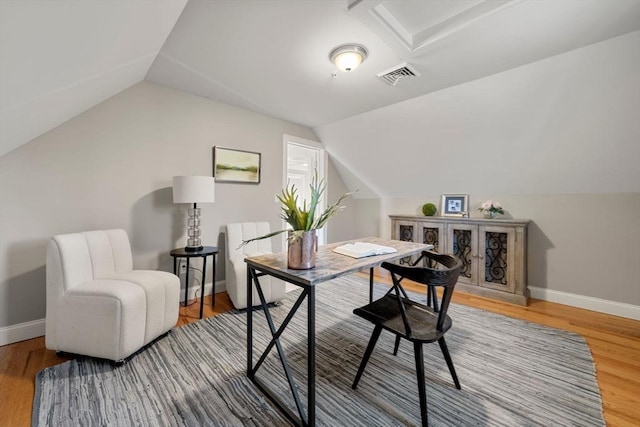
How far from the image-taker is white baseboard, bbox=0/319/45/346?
199 cm

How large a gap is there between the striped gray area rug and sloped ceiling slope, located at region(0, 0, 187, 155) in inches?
67.4

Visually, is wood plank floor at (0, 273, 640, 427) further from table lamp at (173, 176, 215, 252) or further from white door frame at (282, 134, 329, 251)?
white door frame at (282, 134, 329, 251)

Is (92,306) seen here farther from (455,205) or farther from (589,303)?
(589,303)

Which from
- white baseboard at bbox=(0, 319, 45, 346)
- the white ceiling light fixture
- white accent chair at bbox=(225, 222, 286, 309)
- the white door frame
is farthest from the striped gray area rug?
the white ceiling light fixture

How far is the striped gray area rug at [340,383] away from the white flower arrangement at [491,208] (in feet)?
4.80

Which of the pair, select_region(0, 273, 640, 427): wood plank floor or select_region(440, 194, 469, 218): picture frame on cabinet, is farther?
select_region(440, 194, 469, 218): picture frame on cabinet

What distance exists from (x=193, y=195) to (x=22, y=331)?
1.68 m

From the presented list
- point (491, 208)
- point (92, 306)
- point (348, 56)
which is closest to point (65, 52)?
point (92, 306)

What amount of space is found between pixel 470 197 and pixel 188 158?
3729 millimetres

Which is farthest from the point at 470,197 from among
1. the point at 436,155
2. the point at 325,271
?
the point at 325,271

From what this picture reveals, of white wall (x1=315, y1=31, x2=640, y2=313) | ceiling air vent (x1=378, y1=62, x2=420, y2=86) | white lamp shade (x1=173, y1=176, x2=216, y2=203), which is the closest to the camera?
white wall (x1=315, y1=31, x2=640, y2=313)

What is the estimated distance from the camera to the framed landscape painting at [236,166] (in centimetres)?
311

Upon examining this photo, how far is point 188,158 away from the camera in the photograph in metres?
2.90

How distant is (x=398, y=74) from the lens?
92.2 inches
